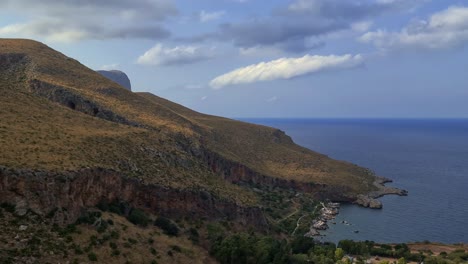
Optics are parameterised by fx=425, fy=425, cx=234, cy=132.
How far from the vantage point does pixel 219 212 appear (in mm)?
70750

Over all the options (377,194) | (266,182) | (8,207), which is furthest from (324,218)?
(8,207)

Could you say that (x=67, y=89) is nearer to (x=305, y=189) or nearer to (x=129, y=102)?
(x=129, y=102)

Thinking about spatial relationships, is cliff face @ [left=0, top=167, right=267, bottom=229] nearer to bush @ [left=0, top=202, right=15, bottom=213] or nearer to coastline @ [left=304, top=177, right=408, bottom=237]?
bush @ [left=0, top=202, right=15, bottom=213]

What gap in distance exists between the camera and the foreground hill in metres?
47.1

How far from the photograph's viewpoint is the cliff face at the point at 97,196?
42.7 m

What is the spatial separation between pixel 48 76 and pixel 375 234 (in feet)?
267

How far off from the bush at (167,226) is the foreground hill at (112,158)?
4562 millimetres

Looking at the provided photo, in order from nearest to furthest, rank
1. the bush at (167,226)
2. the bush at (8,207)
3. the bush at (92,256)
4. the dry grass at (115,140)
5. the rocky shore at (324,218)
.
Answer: the bush at (8,207) → the bush at (92,256) → the dry grass at (115,140) → the bush at (167,226) → the rocky shore at (324,218)

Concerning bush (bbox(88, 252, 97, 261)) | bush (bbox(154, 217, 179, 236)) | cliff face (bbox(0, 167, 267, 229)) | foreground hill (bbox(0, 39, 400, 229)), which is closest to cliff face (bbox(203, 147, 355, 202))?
foreground hill (bbox(0, 39, 400, 229))

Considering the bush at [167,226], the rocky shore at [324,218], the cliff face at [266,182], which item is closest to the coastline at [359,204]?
the rocky shore at [324,218]

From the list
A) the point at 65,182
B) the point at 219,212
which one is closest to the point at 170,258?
the point at 65,182

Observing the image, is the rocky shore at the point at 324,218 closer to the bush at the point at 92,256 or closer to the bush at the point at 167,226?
the bush at the point at 167,226

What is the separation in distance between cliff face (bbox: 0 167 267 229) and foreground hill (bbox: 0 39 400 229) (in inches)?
4.6

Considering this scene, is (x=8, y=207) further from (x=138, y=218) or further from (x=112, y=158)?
(x=112, y=158)
